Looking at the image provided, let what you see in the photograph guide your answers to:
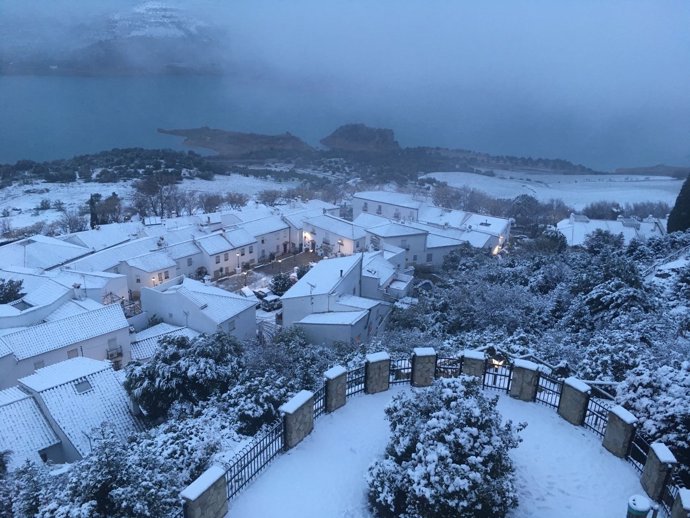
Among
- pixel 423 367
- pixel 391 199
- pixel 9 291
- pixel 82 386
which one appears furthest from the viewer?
pixel 391 199

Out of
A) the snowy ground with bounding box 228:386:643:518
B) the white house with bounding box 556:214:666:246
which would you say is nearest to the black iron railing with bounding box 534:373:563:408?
the snowy ground with bounding box 228:386:643:518

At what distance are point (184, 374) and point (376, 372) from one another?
309 inches

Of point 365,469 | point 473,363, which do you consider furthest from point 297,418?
point 473,363

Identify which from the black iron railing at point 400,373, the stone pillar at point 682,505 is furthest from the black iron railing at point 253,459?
the stone pillar at point 682,505

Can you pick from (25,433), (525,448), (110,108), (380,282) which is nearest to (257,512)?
(525,448)

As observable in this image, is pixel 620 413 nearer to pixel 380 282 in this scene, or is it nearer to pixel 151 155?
pixel 380 282

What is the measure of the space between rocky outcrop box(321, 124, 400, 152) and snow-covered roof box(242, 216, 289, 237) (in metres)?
91.0

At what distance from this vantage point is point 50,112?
137250 millimetres

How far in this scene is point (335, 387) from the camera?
11.0 meters

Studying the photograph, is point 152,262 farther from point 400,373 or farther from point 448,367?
point 448,367

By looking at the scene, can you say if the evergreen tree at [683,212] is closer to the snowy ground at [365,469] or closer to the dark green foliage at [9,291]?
the snowy ground at [365,469]

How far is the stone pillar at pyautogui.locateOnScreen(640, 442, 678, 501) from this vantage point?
840 centimetres

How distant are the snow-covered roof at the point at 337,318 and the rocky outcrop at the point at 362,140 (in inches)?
4484

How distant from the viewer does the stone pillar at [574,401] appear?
418 inches
